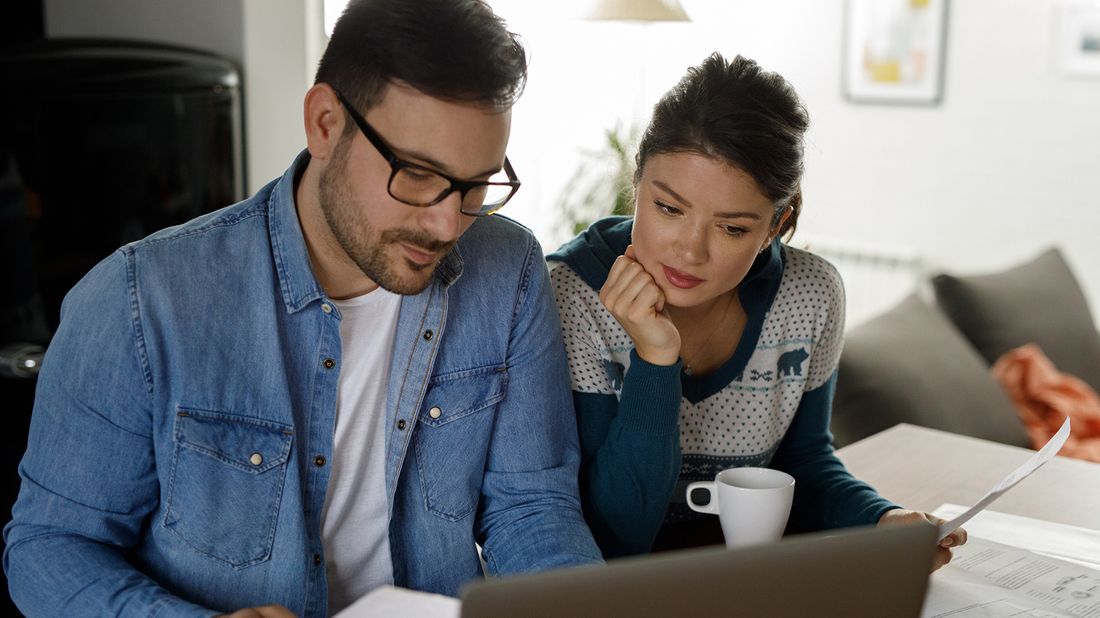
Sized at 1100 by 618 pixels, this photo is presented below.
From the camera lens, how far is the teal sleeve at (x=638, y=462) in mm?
1467

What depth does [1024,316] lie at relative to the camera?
10.3ft

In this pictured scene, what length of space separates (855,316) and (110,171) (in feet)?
9.17

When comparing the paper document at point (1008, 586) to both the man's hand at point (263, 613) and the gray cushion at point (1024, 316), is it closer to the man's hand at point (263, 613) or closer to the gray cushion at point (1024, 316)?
the man's hand at point (263, 613)

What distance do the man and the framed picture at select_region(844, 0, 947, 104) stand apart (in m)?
2.94

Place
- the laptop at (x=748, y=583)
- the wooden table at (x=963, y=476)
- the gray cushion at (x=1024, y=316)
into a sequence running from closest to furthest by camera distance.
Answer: the laptop at (x=748, y=583) < the wooden table at (x=963, y=476) < the gray cushion at (x=1024, y=316)

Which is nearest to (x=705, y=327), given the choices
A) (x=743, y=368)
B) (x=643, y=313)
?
(x=743, y=368)

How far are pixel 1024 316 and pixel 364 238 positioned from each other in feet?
7.95

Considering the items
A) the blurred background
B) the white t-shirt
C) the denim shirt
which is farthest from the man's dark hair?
the blurred background

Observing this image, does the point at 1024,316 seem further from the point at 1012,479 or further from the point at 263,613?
the point at 263,613

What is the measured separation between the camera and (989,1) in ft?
12.4

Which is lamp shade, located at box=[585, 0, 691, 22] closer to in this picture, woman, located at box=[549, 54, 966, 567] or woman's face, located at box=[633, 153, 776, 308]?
woman, located at box=[549, 54, 966, 567]

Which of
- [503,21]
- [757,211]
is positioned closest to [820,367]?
[757,211]

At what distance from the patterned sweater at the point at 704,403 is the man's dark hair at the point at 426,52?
43 cm

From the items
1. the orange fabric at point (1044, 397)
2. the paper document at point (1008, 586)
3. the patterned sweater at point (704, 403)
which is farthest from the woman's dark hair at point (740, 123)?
the orange fabric at point (1044, 397)
